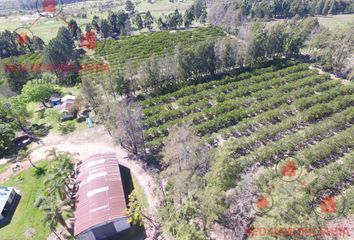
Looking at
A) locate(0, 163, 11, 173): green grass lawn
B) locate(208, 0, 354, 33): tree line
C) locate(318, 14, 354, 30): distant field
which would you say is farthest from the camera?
locate(208, 0, 354, 33): tree line

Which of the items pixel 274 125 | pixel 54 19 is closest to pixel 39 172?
pixel 274 125

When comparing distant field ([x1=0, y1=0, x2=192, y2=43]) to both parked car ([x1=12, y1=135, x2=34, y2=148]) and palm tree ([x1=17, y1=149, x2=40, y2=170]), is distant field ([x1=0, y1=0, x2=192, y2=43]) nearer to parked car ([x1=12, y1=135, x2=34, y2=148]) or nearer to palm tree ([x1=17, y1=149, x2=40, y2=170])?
parked car ([x1=12, y1=135, x2=34, y2=148])

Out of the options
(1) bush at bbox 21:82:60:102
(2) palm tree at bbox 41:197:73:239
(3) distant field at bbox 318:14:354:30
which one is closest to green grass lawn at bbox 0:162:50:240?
(2) palm tree at bbox 41:197:73:239

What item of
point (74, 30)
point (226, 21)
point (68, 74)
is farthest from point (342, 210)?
point (74, 30)

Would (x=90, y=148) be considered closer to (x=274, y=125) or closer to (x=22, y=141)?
(x=22, y=141)

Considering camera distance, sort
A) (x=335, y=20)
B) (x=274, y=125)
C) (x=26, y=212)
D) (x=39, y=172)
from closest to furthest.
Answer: (x=26, y=212), (x=39, y=172), (x=274, y=125), (x=335, y=20)

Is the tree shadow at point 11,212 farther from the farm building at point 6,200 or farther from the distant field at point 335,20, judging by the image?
the distant field at point 335,20
